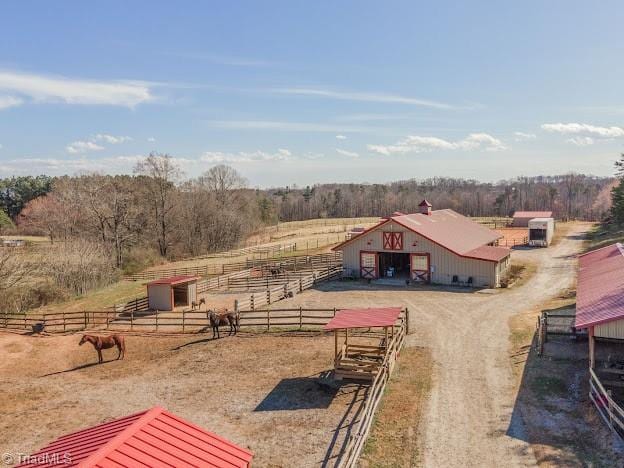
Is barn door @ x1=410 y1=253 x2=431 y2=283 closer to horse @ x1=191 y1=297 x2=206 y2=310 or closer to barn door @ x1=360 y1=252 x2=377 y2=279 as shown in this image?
barn door @ x1=360 y1=252 x2=377 y2=279

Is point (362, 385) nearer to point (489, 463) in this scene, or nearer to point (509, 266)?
point (489, 463)

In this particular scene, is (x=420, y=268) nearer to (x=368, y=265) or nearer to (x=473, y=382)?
(x=368, y=265)

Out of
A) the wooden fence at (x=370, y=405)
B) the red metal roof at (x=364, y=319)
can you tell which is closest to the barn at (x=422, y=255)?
the wooden fence at (x=370, y=405)

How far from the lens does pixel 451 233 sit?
38969 millimetres

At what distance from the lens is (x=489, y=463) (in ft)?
37.6

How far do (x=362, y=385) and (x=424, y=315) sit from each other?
10.3 metres

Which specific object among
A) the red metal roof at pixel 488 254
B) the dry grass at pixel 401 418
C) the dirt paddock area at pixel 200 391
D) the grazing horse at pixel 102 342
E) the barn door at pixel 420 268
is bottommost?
the dirt paddock area at pixel 200 391

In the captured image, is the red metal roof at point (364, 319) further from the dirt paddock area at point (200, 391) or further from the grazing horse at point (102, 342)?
the grazing horse at point (102, 342)

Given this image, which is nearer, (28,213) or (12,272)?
(12,272)

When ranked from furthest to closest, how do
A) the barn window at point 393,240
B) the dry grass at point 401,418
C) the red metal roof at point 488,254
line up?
the barn window at point 393,240
the red metal roof at point 488,254
the dry grass at point 401,418

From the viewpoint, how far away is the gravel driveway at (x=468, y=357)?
12.2 m

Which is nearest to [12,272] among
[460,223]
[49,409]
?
[49,409]

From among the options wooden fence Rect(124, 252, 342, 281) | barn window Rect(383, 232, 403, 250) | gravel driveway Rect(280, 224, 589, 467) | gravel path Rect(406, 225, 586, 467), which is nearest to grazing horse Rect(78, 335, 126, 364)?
gravel driveway Rect(280, 224, 589, 467)

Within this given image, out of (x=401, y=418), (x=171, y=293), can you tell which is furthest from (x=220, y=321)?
(x=401, y=418)
